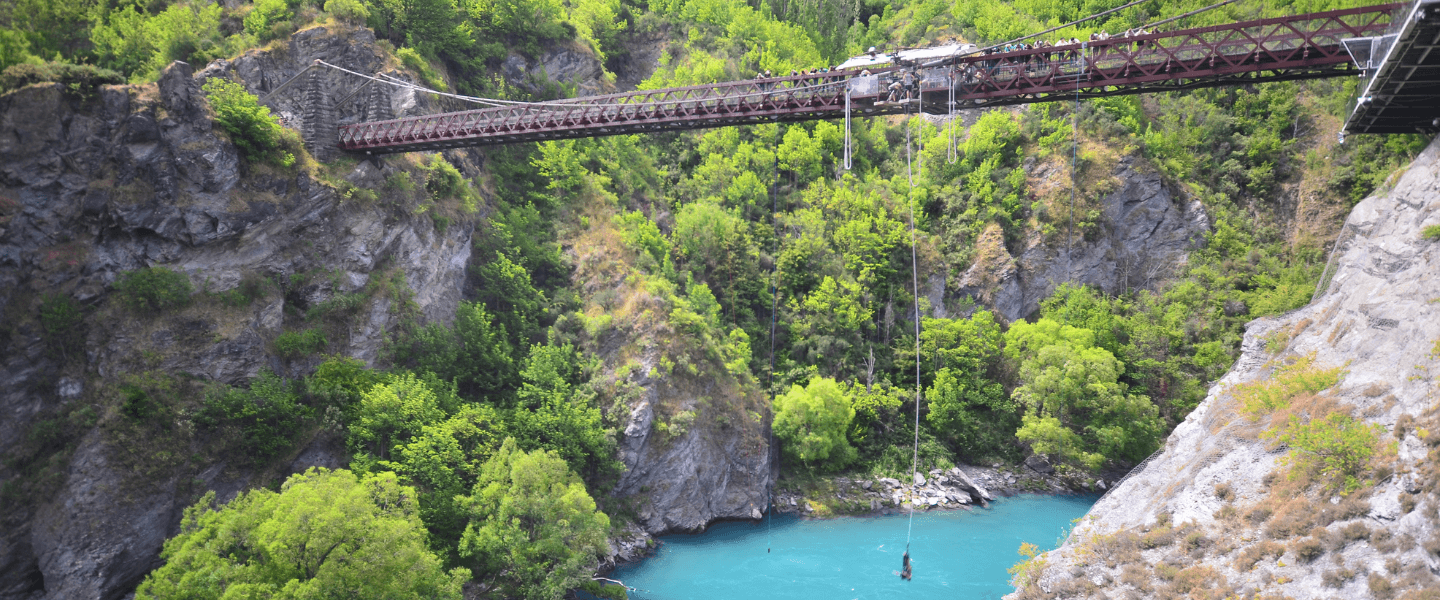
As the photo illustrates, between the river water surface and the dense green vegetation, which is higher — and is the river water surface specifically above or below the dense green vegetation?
below

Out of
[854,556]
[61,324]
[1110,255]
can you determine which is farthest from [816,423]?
[61,324]

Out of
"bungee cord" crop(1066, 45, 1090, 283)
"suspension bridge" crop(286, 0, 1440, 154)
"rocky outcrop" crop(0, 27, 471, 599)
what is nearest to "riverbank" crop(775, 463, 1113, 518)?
"bungee cord" crop(1066, 45, 1090, 283)

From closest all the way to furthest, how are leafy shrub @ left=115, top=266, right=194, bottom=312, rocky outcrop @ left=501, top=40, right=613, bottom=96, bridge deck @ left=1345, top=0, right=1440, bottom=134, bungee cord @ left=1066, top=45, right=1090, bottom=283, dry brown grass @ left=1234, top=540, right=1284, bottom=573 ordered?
dry brown grass @ left=1234, top=540, right=1284, bottom=573 → bridge deck @ left=1345, top=0, right=1440, bottom=134 → leafy shrub @ left=115, top=266, right=194, bottom=312 → bungee cord @ left=1066, top=45, right=1090, bottom=283 → rocky outcrop @ left=501, top=40, right=613, bottom=96

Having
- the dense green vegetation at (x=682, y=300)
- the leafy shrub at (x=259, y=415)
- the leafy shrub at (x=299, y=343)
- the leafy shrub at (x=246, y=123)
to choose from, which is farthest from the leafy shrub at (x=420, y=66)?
the leafy shrub at (x=259, y=415)

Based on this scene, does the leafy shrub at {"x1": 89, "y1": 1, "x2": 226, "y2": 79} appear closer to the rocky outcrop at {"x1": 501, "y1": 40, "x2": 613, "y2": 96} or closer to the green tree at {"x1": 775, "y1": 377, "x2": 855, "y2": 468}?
the rocky outcrop at {"x1": 501, "y1": 40, "x2": 613, "y2": 96}

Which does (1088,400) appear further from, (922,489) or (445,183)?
(445,183)
